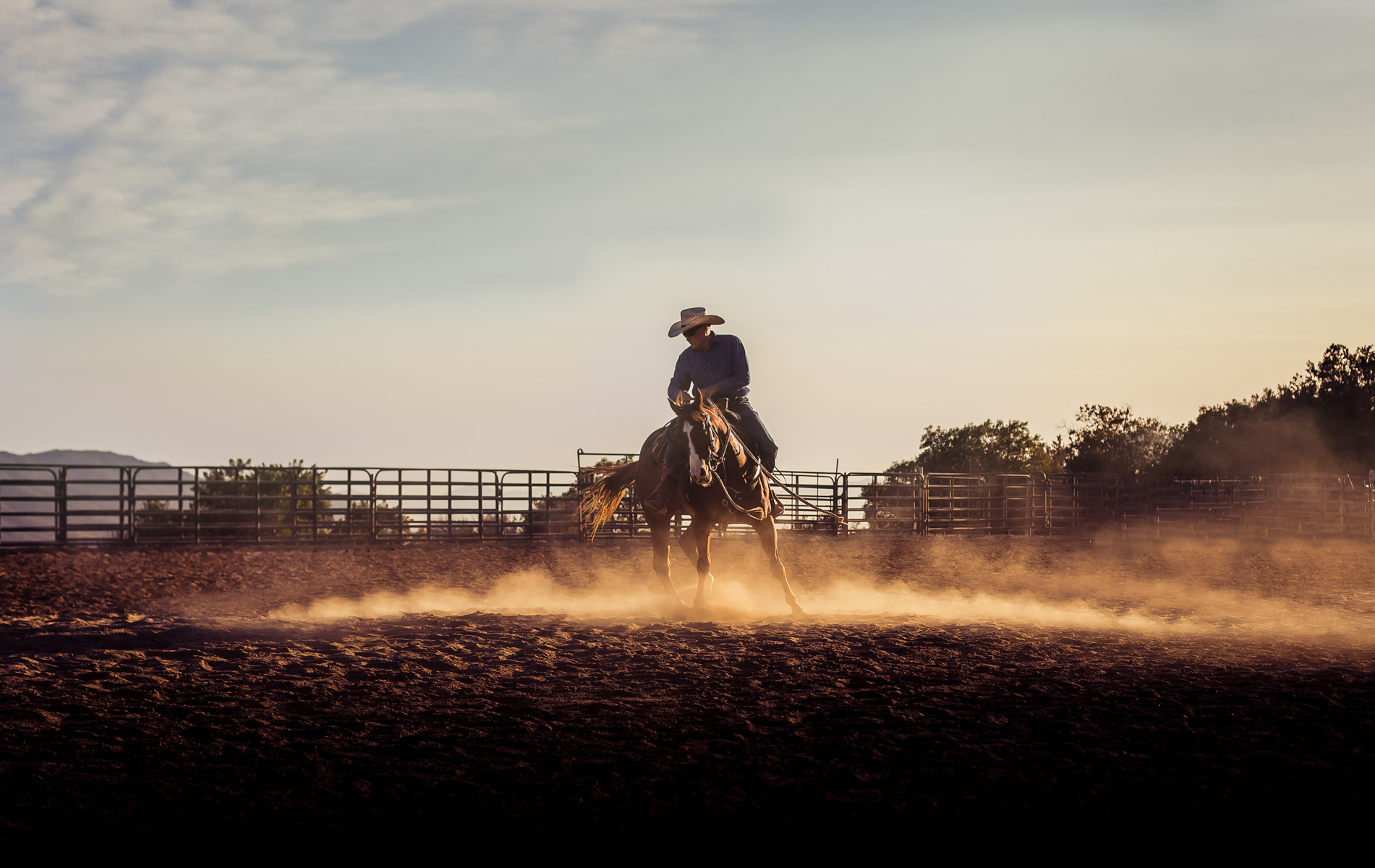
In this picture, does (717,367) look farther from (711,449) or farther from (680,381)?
(711,449)

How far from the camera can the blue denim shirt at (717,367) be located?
9.51m

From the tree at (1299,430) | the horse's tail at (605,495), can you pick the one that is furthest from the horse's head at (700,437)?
the tree at (1299,430)

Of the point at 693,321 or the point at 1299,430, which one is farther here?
the point at 1299,430

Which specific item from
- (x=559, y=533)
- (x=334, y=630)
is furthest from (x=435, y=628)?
(x=559, y=533)

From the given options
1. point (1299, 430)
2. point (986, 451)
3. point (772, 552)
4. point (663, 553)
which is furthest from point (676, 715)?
point (986, 451)

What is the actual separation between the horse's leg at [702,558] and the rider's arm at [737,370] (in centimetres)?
125

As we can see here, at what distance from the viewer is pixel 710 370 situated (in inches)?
374

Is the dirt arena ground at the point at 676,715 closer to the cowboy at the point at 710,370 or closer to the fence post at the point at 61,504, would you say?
the cowboy at the point at 710,370

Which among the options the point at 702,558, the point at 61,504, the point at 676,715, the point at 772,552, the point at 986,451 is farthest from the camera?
the point at 986,451

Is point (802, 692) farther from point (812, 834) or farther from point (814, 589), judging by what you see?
point (814, 589)

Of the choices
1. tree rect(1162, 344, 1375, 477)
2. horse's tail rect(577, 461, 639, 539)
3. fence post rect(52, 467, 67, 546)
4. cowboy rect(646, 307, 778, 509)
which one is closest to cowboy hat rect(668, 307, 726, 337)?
cowboy rect(646, 307, 778, 509)

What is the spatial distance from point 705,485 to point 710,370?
1.25 metres

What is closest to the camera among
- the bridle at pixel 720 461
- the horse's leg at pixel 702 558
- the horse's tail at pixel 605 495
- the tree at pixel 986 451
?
the bridle at pixel 720 461

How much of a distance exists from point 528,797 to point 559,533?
65.6 feet
